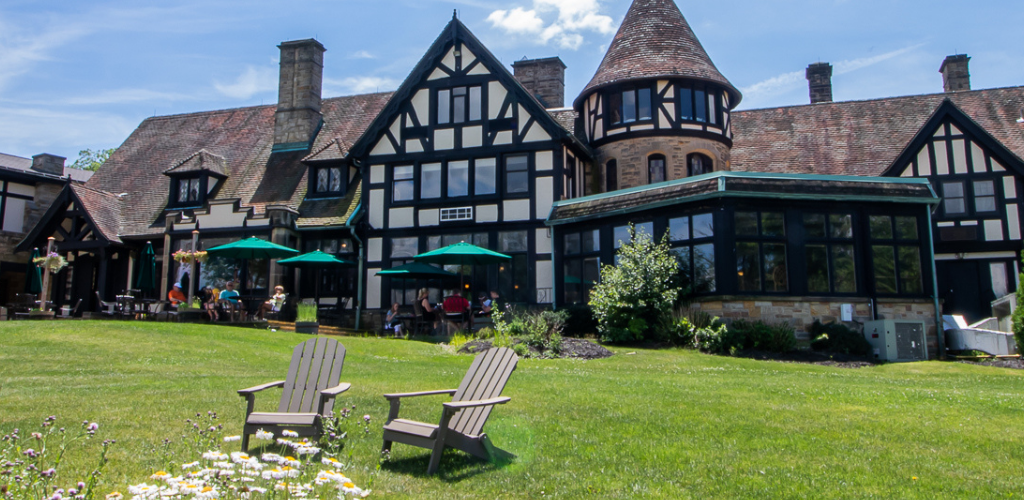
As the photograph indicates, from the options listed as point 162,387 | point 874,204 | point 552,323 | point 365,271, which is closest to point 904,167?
point 874,204

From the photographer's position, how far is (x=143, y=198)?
91.6 ft

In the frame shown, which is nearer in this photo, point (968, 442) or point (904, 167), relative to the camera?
point (968, 442)

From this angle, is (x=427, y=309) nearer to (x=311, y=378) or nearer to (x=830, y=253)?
(x=830, y=253)

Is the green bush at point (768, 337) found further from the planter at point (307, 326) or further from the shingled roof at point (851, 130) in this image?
the planter at point (307, 326)

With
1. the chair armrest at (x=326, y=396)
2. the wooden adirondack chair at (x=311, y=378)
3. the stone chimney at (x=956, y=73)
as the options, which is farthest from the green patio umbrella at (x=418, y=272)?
the stone chimney at (x=956, y=73)

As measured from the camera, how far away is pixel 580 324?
19.8 metres

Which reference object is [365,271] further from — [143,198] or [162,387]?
[162,387]

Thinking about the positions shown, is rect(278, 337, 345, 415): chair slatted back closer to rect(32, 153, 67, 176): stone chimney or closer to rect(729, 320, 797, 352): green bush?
rect(729, 320, 797, 352): green bush

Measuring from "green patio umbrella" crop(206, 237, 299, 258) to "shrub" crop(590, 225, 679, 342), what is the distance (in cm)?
912

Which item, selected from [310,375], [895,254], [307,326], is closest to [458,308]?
[307,326]

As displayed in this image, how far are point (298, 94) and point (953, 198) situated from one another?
2130 cm

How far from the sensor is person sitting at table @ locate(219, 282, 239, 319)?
20.6 m

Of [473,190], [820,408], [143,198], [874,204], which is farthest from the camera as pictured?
[143,198]

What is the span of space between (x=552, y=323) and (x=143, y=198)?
1704 cm
